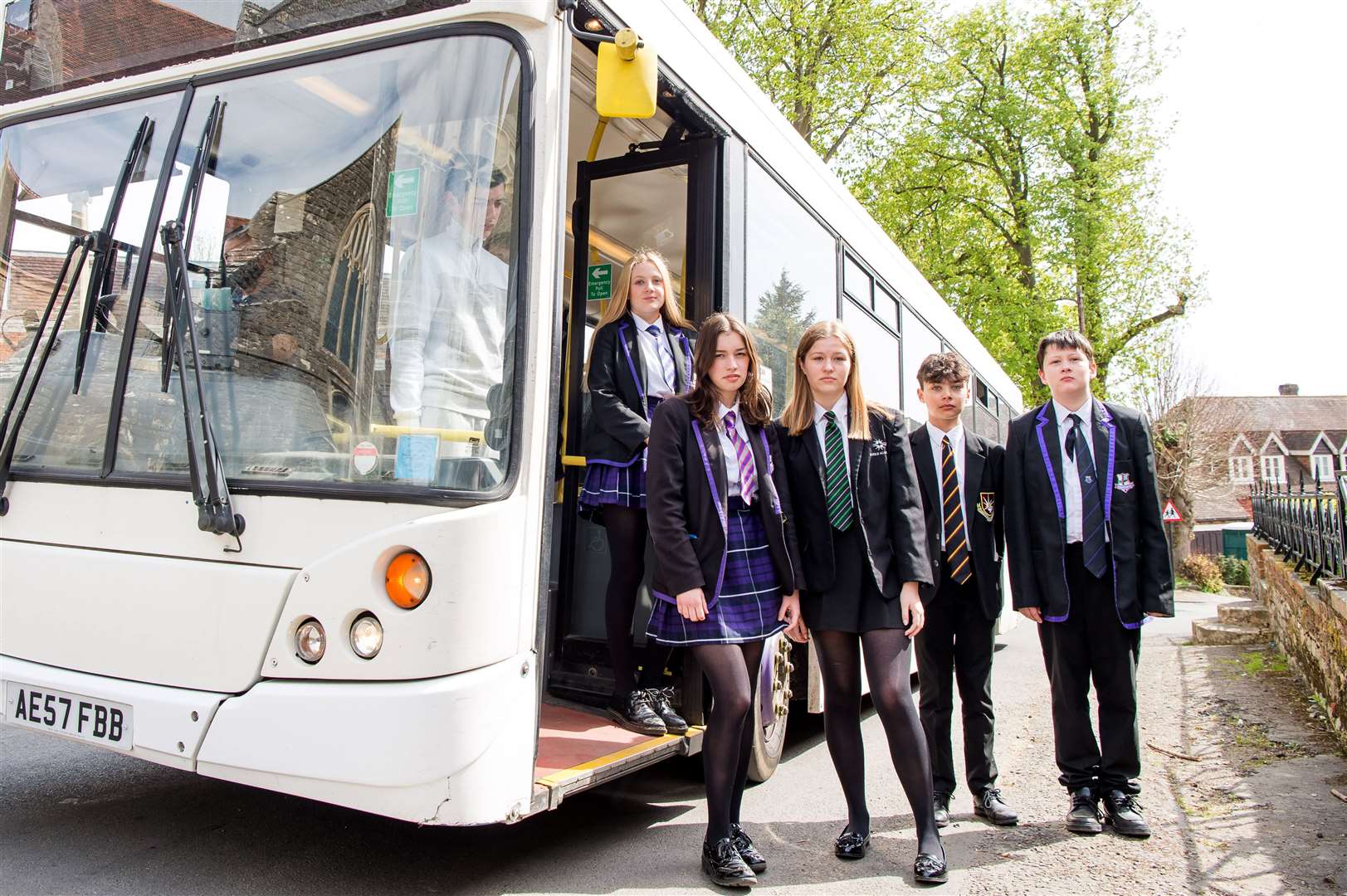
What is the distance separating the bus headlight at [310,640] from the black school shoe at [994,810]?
2.86 meters

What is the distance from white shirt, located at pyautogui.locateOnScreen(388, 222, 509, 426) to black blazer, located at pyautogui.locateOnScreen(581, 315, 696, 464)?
102 centimetres

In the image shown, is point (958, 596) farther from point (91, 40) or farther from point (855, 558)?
point (91, 40)

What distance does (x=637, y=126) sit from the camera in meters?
4.85

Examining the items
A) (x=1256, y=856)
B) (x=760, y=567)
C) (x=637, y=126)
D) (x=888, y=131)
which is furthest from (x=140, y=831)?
(x=888, y=131)

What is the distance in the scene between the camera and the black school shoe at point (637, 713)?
4.07m

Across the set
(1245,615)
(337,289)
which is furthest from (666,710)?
(1245,615)

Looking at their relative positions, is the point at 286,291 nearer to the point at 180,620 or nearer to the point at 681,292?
the point at 180,620

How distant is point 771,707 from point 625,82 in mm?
2892

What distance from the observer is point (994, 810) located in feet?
14.3

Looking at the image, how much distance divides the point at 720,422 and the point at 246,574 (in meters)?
1.62

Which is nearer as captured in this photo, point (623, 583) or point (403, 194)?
point (403, 194)

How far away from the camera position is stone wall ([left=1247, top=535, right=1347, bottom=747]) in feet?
18.8

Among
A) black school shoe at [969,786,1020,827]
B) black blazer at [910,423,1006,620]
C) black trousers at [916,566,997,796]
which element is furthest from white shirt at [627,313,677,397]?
black school shoe at [969,786,1020,827]

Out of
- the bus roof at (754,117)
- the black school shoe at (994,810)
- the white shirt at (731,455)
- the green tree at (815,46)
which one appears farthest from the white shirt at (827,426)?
the green tree at (815,46)
